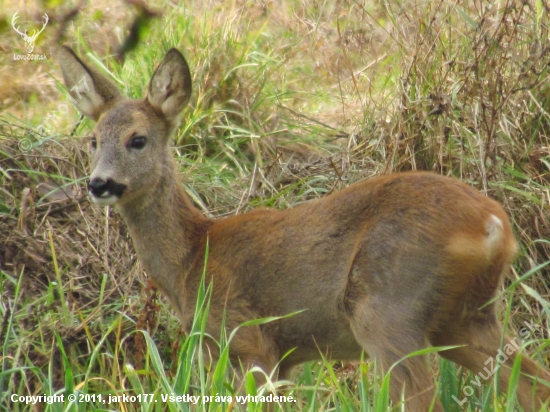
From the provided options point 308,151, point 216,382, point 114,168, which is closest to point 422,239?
point 216,382

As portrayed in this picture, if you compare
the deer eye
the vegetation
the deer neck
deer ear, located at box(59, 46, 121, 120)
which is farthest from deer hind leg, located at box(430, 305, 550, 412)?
deer ear, located at box(59, 46, 121, 120)

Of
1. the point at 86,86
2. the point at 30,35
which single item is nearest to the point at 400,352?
the point at 86,86

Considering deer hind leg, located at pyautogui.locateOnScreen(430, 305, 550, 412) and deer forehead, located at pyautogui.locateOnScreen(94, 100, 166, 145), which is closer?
deer hind leg, located at pyautogui.locateOnScreen(430, 305, 550, 412)

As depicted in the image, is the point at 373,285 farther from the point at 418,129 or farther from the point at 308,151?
the point at 308,151

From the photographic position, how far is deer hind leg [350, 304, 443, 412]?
14.6 ft

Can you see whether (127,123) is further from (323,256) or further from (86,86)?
(323,256)

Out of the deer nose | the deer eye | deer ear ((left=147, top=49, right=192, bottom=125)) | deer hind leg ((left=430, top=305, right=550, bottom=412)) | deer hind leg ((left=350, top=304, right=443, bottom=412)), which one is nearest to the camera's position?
deer hind leg ((left=350, top=304, right=443, bottom=412))

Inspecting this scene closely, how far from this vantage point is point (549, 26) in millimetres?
5973

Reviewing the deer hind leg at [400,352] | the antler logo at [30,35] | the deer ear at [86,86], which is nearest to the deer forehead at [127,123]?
the deer ear at [86,86]

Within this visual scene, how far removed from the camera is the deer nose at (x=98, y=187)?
16.7 ft

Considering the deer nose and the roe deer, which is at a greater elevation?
the deer nose

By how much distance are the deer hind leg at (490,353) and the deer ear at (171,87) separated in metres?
1.95

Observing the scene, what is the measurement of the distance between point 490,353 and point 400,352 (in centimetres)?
54

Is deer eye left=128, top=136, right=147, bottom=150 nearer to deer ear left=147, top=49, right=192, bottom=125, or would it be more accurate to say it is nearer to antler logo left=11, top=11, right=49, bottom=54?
deer ear left=147, top=49, right=192, bottom=125
